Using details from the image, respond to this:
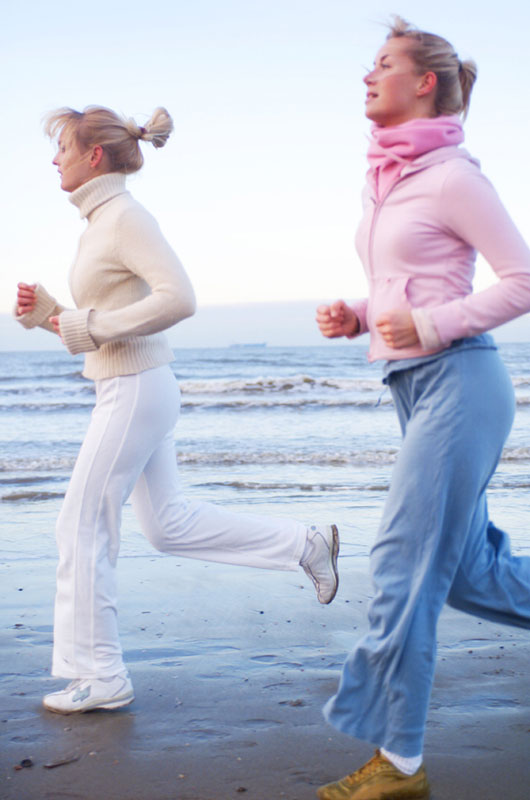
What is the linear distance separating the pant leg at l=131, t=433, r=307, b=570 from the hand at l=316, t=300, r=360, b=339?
917 millimetres

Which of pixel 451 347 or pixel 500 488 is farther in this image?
pixel 500 488

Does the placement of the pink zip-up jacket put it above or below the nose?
below

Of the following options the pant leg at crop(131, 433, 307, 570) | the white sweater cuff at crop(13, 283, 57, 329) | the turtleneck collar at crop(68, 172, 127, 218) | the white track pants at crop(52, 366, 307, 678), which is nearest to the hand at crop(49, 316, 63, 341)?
the white sweater cuff at crop(13, 283, 57, 329)

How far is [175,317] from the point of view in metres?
2.94

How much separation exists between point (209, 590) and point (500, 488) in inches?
166

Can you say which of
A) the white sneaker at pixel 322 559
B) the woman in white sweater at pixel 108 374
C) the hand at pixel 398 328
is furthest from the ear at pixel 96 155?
the white sneaker at pixel 322 559

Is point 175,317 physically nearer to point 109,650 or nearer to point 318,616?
point 109,650

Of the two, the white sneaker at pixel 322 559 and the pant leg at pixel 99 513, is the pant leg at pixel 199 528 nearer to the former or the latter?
the white sneaker at pixel 322 559

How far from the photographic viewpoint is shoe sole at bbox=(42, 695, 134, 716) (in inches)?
117

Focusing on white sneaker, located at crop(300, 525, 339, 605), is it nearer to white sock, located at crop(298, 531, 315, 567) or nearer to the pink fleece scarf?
white sock, located at crop(298, 531, 315, 567)

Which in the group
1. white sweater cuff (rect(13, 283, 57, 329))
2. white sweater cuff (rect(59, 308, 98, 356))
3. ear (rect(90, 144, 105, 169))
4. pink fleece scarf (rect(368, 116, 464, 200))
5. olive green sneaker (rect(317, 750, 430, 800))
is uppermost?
ear (rect(90, 144, 105, 169))

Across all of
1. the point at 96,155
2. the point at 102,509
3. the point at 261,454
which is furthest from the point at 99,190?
the point at 261,454

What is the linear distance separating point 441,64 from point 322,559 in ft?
6.25

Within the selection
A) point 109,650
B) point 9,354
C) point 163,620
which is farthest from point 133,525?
point 9,354
